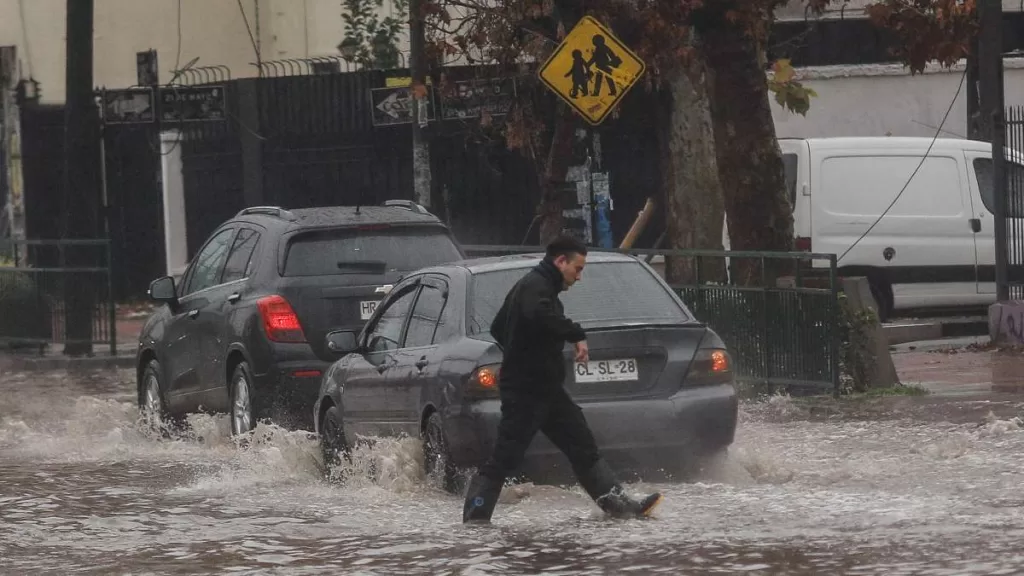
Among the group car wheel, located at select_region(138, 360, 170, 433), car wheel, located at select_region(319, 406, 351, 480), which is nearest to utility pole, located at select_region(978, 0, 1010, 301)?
car wheel, located at select_region(138, 360, 170, 433)

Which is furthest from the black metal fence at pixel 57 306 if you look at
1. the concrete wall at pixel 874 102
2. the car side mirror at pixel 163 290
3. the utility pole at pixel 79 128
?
the concrete wall at pixel 874 102

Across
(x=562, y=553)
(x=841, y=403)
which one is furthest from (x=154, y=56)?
(x=562, y=553)

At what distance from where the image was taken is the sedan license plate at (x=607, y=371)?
33.3ft

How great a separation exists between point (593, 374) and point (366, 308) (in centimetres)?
310

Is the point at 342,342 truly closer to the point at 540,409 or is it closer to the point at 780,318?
the point at 540,409

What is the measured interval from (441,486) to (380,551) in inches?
60.9

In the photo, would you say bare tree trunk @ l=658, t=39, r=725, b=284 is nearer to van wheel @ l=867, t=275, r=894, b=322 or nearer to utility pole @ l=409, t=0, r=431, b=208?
van wheel @ l=867, t=275, r=894, b=322

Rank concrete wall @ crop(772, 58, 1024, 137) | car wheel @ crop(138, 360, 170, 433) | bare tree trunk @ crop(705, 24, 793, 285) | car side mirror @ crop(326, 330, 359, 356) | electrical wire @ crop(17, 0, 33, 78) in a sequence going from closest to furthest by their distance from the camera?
1. car side mirror @ crop(326, 330, 359, 356)
2. car wheel @ crop(138, 360, 170, 433)
3. bare tree trunk @ crop(705, 24, 793, 285)
4. concrete wall @ crop(772, 58, 1024, 137)
5. electrical wire @ crop(17, 0, 33, 78)

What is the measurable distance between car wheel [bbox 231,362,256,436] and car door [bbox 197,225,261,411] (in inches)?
6.1

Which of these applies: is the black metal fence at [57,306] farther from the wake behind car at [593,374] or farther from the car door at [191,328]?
the wake behind car at [593,374]

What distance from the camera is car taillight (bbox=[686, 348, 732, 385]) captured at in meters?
10.3

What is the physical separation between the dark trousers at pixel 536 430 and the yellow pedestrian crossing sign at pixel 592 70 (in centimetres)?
634

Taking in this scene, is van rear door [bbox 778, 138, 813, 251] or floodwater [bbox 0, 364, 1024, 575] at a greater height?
van rear door [bbox 778, 138, 813, 251]

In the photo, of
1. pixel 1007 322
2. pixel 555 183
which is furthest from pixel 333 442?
pixel 1007 322
